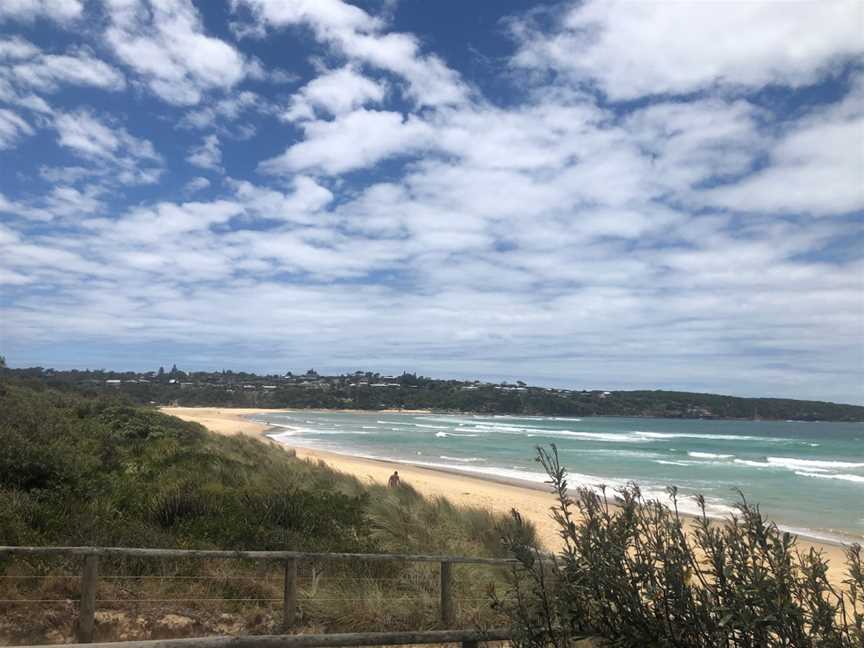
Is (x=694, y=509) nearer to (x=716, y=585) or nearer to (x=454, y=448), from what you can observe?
(x=716, y=585)

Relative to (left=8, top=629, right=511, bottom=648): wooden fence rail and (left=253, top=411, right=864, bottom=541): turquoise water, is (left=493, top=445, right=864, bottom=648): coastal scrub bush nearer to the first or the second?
(left=8, top=629, right=511, bottom=648): wooden fence rail

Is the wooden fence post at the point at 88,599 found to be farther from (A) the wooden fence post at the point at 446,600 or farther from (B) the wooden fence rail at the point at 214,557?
(A) the wooden fence post at the point at 446,600

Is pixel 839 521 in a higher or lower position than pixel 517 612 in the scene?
lower

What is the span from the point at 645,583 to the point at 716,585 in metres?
0.24

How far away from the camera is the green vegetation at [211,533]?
5.23m

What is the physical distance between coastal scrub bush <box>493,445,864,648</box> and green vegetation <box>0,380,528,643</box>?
1.94 ft

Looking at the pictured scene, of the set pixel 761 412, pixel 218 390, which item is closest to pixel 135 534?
pixel 218 390

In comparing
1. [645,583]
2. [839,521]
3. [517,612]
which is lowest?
[839,521]

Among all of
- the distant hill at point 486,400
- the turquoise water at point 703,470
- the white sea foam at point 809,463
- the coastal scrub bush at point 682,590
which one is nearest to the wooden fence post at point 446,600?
the coastal scrub bush at point 682,590

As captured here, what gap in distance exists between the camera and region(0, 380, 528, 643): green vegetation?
5.23 m

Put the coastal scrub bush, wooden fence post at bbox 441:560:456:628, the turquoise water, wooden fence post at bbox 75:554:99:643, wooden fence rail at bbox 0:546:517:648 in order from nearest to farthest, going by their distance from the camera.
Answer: the coastal scrub bush → wooden fence rail at bbox 0:546:517:648 → wooden fence post at bbox 75:554:99:643 → wooden fence post at bbox 441:560:456:628 → the turquoise water

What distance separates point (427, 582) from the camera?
604 centimetres

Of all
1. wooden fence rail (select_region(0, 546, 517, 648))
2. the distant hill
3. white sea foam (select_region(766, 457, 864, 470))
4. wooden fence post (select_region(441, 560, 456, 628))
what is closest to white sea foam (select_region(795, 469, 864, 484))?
white sea foam (select_region(766, 457, 864, 470))

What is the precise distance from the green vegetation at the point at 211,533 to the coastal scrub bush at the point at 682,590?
591 millimetres
